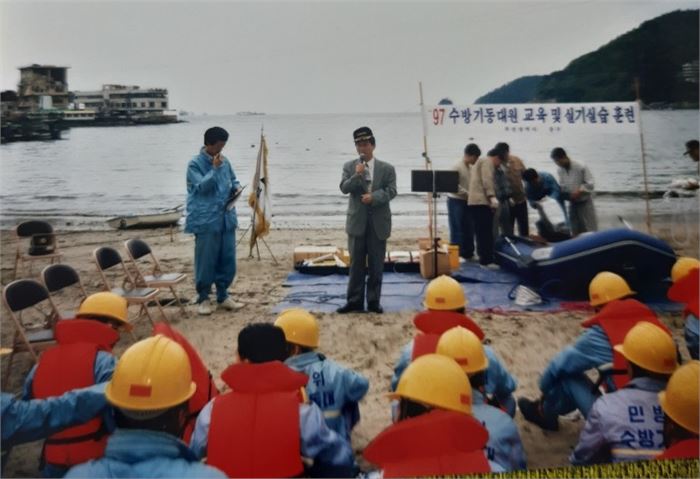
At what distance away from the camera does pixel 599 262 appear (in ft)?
14.5

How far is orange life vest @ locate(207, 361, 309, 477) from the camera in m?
1.61

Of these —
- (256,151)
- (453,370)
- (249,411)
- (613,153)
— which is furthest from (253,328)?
(613,153)

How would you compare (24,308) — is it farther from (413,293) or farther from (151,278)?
(413,293)

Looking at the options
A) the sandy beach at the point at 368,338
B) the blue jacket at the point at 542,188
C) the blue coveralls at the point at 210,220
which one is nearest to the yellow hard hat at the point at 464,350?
the sandy beach at the point at 368,338

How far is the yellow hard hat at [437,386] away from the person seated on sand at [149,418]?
0.56m

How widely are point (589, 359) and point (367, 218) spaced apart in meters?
2.30

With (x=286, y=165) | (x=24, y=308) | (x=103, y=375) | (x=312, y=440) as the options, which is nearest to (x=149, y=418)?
(x=312, y=440)

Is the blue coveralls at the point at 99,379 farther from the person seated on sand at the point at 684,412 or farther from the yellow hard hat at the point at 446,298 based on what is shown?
the person seated on sand at the point at 684,412

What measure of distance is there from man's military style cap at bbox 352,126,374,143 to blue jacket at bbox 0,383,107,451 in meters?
2.83

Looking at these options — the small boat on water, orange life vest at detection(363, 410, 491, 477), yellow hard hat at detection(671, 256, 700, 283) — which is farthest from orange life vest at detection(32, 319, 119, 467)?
the small boat on water

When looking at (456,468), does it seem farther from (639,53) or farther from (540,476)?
(639,53)

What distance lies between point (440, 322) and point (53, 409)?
59.5 inches

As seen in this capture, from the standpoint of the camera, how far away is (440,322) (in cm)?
246

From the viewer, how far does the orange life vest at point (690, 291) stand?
2.71 meters
